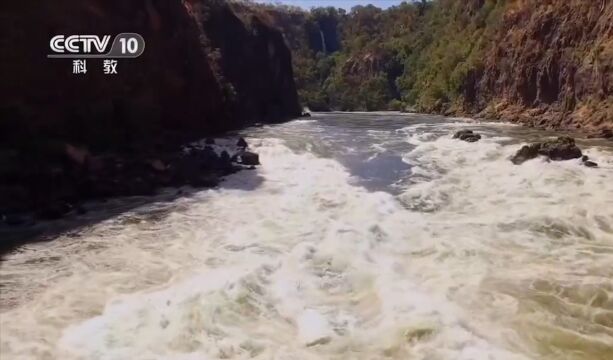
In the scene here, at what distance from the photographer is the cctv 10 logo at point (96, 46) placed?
2000cm

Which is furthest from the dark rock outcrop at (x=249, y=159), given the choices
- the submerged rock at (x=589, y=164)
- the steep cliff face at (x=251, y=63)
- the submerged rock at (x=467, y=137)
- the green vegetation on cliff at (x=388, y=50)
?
the green vegetation on cliff at (x=388, y=50)

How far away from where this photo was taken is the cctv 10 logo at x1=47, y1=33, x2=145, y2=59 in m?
20.0

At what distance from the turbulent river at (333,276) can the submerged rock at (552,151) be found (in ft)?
7.24

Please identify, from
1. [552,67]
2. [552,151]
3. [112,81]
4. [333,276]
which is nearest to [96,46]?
[112,81]

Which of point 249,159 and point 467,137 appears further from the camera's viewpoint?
point 467,137

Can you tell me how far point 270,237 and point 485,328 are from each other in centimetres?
577

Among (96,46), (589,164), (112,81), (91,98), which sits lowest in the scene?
(589,164)

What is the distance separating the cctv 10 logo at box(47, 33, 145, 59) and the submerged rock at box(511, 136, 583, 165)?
16.5 meters

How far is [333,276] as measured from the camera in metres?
9.98

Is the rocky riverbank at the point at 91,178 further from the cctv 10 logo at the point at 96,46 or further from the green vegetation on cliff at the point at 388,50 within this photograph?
the green vegetation on cliff at the point at 388,50

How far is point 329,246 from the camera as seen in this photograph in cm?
1159

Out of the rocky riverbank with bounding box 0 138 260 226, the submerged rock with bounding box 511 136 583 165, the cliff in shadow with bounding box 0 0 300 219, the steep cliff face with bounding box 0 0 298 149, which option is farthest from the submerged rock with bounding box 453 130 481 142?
the steep cliff face with bounding box 0 0 298 149

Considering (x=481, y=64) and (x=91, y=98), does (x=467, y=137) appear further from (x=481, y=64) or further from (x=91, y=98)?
(x=481, y=64)

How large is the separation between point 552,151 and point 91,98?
16945 millimetres
